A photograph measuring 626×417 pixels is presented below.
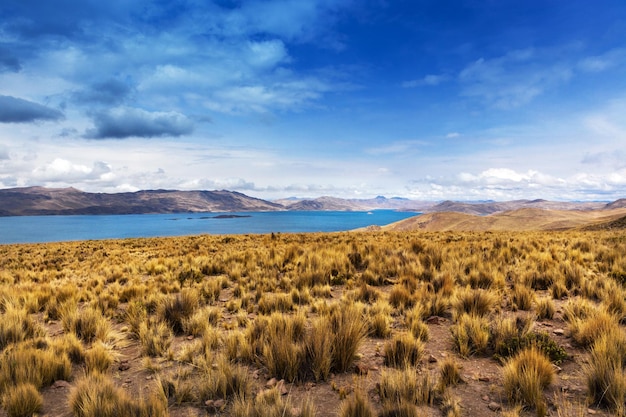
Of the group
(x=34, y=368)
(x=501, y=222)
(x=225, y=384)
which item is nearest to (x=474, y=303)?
(x=225, y=384)

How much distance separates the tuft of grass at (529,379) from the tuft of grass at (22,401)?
6.10 metres

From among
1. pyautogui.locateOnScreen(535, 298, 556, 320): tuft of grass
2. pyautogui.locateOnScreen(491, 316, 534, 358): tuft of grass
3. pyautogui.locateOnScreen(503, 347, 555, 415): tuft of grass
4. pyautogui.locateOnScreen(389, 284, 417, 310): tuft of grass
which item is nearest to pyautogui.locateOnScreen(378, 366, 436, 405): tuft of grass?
pyautogui.locateOnScreen(503, 347, 555, 415): tuft of grass

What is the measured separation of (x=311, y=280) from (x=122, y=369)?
6.13 metres

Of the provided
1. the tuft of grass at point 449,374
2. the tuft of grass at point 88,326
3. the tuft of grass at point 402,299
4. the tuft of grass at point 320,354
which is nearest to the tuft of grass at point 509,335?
the tuft of grass at point 449,374

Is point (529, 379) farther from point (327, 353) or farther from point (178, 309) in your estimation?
point (178, 309)

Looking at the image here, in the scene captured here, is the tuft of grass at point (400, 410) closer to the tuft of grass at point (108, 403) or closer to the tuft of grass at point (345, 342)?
the tuft of grass at point (345, 342)

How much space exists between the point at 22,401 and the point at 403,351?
534 centimetres

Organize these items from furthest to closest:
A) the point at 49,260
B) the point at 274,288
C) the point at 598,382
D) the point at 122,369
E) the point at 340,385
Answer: the point at 49,260 → the point at 274,288 → the point at 122,369 → the point at 340,385 → the point at 598,382

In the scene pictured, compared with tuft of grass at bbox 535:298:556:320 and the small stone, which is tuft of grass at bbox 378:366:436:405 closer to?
the small stone

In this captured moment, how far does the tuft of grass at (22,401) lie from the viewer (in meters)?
3.76

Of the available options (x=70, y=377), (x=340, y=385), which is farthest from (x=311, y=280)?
(x=70, y=377)

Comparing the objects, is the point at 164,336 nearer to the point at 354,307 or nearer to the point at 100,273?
the point at 354,307

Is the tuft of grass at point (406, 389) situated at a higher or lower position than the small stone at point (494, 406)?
higher

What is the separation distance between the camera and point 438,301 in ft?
23.5
